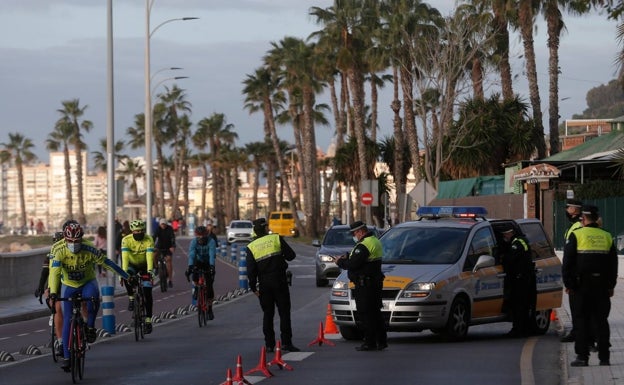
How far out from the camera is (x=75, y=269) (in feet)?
48.8

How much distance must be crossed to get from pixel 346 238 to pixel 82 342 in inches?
872

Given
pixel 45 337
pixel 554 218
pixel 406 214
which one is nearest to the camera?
pixel 45 337

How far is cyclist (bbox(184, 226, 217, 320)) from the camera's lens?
23.1 meters

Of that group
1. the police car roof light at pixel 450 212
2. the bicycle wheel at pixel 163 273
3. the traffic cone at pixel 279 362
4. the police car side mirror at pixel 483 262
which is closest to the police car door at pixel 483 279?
the police car side mirror at pixel 483 262

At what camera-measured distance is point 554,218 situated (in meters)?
44.2

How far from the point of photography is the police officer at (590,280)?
565 inches

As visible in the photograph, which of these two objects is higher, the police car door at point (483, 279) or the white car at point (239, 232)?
the police car door at point (483, 279)

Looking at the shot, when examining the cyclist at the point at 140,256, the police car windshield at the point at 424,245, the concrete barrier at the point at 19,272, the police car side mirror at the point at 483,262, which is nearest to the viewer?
the police car side mirror at the point at 483,262

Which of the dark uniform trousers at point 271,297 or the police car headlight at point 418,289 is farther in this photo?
the police car headlight at point 418,289

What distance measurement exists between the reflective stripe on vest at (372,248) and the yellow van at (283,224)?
75782mm

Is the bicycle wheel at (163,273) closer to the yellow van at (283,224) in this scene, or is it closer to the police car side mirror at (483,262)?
the police car side mirror at (483,262)

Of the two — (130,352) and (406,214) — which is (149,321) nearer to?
(130,352)

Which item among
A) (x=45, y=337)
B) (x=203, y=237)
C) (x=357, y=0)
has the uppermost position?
(x=357, y=0)

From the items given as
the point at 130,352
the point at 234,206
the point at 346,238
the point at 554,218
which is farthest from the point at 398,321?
the point at 234,206
